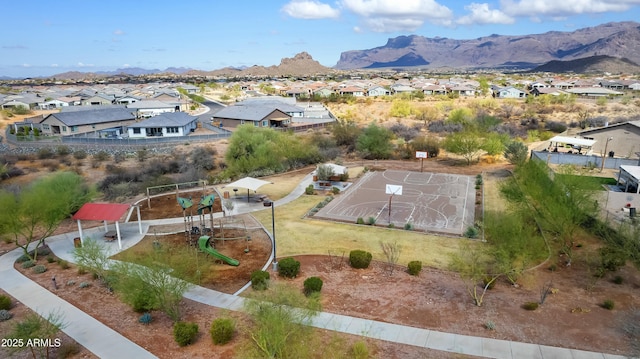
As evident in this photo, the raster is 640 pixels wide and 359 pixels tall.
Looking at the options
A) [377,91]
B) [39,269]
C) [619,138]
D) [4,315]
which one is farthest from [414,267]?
[377,91]

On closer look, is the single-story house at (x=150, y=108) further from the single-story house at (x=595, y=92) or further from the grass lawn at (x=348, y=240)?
the single-story house at (x=595, y=92)

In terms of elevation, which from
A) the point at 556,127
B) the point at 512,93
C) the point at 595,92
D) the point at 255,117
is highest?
the point at 595,92

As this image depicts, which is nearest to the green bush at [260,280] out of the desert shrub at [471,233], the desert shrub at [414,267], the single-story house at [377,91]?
the desert shrub at [414,267]

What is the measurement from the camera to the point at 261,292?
58.0ft

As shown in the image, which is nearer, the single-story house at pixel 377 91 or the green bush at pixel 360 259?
the green bush at pixel 360 259

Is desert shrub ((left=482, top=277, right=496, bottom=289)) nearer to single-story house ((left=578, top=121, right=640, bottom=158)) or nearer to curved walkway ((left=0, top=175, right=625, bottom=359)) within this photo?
curved walkway ((left=0, top=175, right=625, bottom=359))

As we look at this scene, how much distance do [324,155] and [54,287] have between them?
105ft

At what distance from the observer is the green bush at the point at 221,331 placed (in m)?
14.9

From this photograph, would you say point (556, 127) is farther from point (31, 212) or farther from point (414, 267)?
point (31, 212)

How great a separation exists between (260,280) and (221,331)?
4158 mm

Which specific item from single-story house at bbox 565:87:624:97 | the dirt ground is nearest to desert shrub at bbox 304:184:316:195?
the dirt ground

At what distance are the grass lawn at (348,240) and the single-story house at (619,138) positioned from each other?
28.2 m

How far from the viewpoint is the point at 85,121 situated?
6394cm

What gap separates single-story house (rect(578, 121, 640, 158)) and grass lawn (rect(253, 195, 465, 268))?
28.2m
